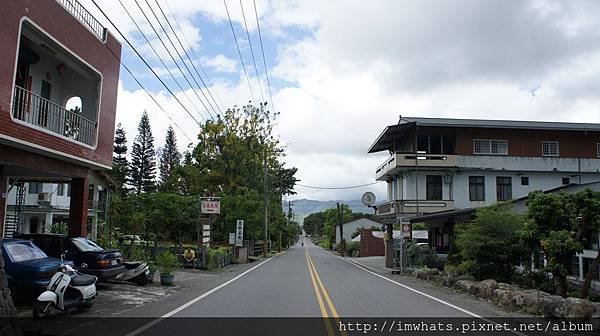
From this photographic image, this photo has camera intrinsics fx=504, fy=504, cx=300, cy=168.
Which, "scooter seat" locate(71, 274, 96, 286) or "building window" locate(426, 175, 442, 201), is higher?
"building window" locate(426, 175, 442, 201)

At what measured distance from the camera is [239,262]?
36.5 metres

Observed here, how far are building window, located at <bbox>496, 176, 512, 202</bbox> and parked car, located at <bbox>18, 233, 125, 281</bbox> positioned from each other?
1199 inches

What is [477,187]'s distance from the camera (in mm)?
37656

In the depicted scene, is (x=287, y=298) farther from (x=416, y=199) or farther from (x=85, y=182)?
(x=416, y=199)

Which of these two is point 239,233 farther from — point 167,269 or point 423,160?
point 167,269

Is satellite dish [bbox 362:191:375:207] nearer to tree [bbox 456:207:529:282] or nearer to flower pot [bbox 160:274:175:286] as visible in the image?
tree [bbox 456:207:529:282]

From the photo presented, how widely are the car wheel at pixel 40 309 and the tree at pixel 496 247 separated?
1516 cm

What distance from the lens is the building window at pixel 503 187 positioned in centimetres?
3772

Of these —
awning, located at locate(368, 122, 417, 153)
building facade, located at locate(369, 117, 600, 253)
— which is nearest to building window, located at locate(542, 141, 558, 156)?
building facade, located at locate(369, 117, 600, 253)

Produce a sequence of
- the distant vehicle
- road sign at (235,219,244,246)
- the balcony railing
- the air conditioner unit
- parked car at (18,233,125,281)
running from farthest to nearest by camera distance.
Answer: the air conditioner unit → road sign at (235,219,244,246) → the distant vehicle → parked car at (18,233,125,281) → the balcony railing

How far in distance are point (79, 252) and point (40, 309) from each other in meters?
4.91

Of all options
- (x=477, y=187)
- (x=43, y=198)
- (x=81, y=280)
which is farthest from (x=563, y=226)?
(x=43, y=198)

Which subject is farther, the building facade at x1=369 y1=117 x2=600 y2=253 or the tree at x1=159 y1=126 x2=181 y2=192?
the tree at x1=159 y1=126 x2=181 y2=192

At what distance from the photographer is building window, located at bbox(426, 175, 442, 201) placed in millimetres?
37219
